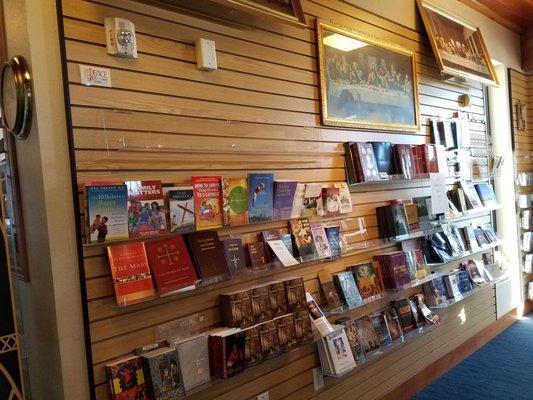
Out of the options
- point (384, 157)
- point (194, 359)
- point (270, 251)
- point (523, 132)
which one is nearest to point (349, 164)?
point (384, 157)

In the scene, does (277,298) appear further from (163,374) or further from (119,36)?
(119,36)

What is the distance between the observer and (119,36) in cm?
188

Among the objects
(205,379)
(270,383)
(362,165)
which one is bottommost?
(270,383)

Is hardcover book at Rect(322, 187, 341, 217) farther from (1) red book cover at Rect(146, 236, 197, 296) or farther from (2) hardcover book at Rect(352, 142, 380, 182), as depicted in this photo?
(1) red book cover at Rect(146, 236, 197, 296)

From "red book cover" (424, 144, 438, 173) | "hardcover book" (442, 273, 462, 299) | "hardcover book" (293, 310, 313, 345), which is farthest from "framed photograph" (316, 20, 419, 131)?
"hardcover book" (442, 273, 462, 299)

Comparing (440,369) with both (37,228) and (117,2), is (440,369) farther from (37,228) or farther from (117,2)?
(117,2)

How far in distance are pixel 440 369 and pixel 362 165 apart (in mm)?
2072

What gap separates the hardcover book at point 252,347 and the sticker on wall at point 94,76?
1.34m

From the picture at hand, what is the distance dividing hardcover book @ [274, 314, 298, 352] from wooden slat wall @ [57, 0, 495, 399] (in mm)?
125

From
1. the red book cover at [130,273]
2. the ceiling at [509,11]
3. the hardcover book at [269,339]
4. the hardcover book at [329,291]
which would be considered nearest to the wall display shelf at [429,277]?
the hardcover book at [329,291]

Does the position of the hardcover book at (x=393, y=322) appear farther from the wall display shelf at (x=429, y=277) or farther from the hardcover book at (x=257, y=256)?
the hardcover book at (x=257, y=256)

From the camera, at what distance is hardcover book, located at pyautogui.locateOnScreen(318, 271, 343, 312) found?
2764mm

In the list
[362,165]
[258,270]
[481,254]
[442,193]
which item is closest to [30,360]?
[258,270]

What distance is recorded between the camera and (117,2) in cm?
193
